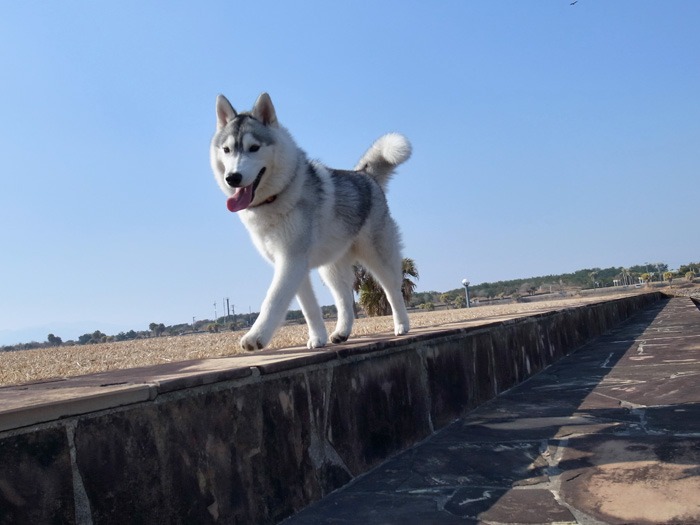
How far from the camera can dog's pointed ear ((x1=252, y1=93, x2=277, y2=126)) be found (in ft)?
13.1

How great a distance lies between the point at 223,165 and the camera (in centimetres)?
389

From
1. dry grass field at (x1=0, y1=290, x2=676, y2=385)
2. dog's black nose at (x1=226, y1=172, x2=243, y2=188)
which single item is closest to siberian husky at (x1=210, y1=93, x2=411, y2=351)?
dog's black nose at (x1=226, y1=172, x2=243, y2=188)

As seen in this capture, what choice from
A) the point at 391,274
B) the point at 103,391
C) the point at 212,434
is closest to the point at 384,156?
the point at 391,274

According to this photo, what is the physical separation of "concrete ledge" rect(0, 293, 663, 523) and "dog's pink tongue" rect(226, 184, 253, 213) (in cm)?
103

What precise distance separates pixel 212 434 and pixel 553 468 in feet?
4.48

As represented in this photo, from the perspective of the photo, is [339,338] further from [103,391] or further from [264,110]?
[103,391]

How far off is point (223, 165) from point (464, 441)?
1950mm

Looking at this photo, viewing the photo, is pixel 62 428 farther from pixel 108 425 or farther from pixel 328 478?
pixel 328 478

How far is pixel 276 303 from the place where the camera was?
342cm

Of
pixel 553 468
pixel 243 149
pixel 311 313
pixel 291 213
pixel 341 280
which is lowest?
pixel 553 468

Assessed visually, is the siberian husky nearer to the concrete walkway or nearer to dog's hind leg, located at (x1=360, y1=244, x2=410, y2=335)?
dog's hind leg, located at (x1=360, y1=244, x2=410, y2=335)

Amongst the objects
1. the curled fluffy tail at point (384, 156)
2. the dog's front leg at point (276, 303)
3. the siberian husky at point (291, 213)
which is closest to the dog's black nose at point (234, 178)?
the siberian husky at point (291, 213)

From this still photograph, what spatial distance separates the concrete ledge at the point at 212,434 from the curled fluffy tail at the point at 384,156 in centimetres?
198

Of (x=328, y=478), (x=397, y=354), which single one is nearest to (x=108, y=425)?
(x=328, y=478)
